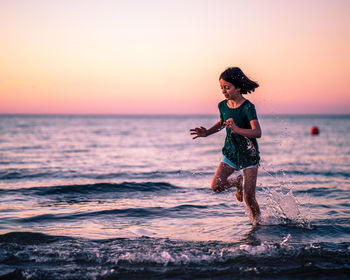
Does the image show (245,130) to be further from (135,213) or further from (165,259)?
(135,213)

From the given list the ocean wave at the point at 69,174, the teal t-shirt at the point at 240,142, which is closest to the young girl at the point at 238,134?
the teal t-shirt at the point at 240,142

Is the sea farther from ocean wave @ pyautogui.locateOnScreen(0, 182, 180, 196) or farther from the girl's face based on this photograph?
the girl's face

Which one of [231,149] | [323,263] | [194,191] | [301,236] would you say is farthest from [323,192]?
[323,263]

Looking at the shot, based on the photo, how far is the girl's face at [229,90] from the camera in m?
5.26

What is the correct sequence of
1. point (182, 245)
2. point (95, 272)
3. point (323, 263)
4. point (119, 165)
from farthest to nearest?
point (119, 165), point (182, 245), point (323, 263), point (95, 272)

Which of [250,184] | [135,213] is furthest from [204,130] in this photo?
[135,213]

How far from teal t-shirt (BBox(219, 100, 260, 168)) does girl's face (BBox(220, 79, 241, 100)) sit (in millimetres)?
190

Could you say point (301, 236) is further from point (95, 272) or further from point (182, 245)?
point (95, 272)

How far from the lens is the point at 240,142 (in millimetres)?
5426

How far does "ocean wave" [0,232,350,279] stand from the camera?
388 centimetres

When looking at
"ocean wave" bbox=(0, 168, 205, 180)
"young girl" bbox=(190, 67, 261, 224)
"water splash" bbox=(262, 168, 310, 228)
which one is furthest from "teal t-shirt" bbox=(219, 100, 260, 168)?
"ocean wave" bbox=(0, 168, 205, 180)

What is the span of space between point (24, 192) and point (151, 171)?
526 cm

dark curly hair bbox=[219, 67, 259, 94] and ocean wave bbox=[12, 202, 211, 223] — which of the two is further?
ocean wave bbox=[12, 202, 211, 223]

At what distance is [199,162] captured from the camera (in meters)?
17.0
